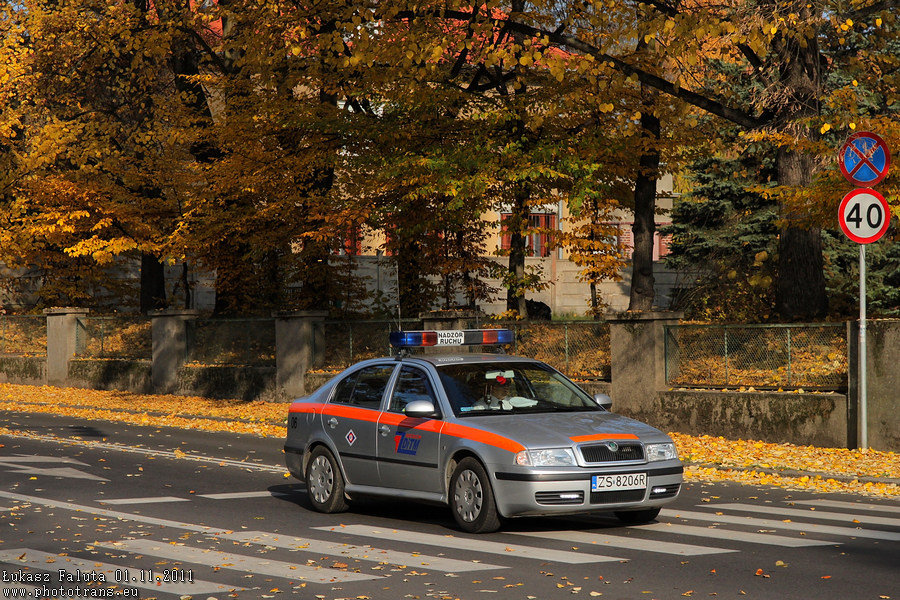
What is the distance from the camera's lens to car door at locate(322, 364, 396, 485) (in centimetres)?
1105

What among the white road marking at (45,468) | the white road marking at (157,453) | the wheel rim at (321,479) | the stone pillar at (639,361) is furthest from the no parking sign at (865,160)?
the white road marking at (45,468)

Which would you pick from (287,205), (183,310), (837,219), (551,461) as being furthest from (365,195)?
(551,461)

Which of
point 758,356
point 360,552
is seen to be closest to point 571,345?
point 758,356

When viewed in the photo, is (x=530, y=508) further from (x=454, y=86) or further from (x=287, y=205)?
(x=287, y=205)

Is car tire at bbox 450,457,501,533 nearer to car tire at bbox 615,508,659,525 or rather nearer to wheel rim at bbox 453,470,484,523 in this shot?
wheel rim at bbox 453,470,484,523

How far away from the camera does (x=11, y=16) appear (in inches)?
1401

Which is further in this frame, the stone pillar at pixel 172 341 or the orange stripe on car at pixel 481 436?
the stone pillar at pixel 172 341

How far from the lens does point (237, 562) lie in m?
8.59

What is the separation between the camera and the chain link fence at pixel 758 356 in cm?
Answer: 1694

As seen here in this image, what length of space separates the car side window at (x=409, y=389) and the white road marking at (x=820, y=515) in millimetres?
3214

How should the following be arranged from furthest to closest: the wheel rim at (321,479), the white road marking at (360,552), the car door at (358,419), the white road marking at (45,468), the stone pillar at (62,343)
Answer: the stone pillar at (62,343) < the white road marking at (45,468) < the wheel rim at (321,479) < the car door at (358,419) < the white road marking at (360,552)

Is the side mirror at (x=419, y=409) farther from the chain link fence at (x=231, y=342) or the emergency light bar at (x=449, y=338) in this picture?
the chain link fence at (x=231, y=342)

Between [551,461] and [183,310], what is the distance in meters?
22.2

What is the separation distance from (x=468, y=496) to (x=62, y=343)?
26.6 meters
